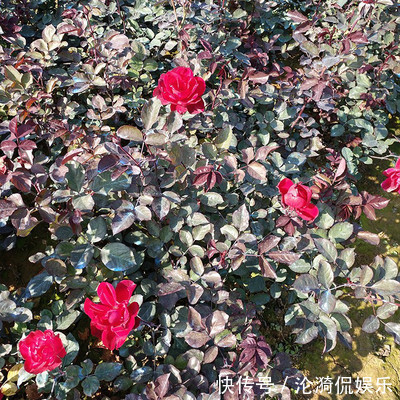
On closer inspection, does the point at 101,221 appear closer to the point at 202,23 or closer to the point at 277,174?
the point at 277,174

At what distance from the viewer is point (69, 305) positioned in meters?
1.32

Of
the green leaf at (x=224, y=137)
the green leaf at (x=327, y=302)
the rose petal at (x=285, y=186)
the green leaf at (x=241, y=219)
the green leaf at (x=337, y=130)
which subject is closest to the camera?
the green leaf at (x=327, y=302)

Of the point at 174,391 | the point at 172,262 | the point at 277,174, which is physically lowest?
the point at 174,391

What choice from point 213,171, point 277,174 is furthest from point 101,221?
point 277,174

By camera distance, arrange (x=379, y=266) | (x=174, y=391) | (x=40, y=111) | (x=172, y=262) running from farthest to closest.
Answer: (x=40, y=111)
(x=172, y=262)
(x=379, y=266)
(x=174, y=391)

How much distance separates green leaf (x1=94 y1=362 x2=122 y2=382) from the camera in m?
1.30

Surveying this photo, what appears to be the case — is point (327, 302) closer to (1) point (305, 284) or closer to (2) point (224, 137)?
(1) point (305, 284)

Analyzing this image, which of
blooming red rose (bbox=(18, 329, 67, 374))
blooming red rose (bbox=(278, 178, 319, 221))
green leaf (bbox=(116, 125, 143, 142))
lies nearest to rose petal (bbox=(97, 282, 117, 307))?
blooming red rose (bbox=(18, 329, 67, 374))

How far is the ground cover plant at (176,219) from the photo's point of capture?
1246mm

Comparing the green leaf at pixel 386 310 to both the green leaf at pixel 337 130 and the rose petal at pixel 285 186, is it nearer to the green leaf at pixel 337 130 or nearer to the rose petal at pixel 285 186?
the rose petal at pixel 285 186

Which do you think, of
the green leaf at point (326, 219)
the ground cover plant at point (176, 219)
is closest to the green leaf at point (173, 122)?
the ground cover plant at point (176, 219)

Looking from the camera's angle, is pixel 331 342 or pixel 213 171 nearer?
pixel 331 342

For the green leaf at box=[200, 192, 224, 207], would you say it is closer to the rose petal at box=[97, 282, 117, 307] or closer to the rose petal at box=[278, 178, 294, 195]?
the rose petal at box=[278, 178, 294, 195]

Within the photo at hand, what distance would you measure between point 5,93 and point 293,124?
56.7 inches
